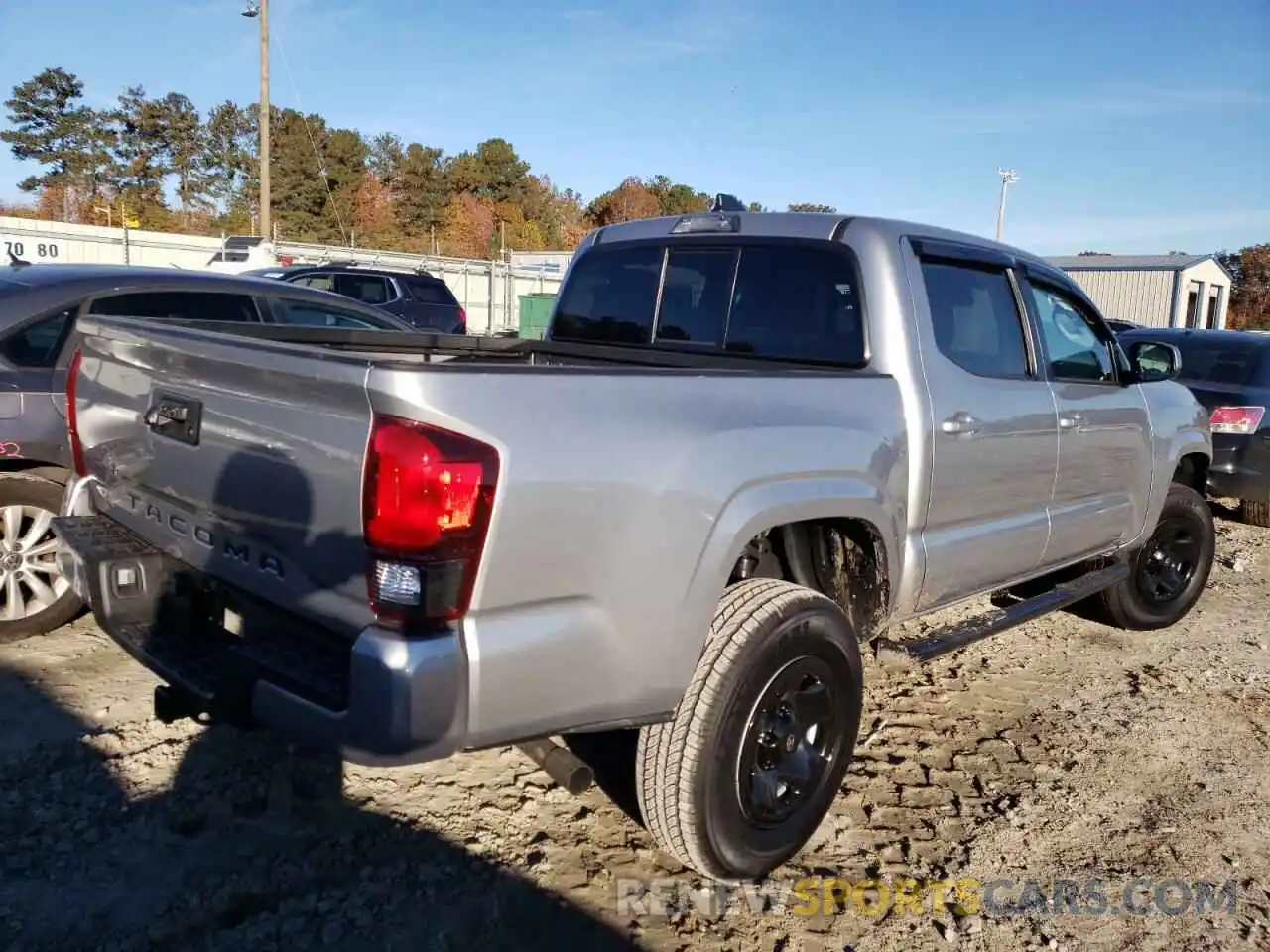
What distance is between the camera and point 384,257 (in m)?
27.5

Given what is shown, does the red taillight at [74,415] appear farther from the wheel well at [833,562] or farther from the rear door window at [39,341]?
the wheel well at [833,562]

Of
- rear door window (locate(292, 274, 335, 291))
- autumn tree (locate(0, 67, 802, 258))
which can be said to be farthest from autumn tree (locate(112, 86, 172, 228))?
rear door window (locate(292, 274, 335, 291))

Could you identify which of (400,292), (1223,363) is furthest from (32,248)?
(1223,363)

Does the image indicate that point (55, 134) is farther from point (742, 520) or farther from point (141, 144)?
point (742, 520)

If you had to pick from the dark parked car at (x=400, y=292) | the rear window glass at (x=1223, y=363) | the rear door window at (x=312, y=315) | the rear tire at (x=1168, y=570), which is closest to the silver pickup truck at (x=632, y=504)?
the rear tire at (x=1168, y=570)

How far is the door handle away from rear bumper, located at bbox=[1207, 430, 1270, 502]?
551 cm

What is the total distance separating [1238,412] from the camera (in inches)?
319

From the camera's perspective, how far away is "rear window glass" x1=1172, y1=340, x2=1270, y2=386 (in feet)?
27.6

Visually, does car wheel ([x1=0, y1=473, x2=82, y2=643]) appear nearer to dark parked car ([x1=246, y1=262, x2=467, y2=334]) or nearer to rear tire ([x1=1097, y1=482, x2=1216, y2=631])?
rear tire ([x1=1097, y1=482, x2=1216, y2=631])

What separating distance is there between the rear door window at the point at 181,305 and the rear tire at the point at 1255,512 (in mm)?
8096

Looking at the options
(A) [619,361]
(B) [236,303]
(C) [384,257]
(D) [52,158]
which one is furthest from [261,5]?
(D) [52,158]

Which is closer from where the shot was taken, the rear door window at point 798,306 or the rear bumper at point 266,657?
the rear bumper at point 266,657

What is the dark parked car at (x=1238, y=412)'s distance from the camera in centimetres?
807

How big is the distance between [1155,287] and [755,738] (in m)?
37.9
